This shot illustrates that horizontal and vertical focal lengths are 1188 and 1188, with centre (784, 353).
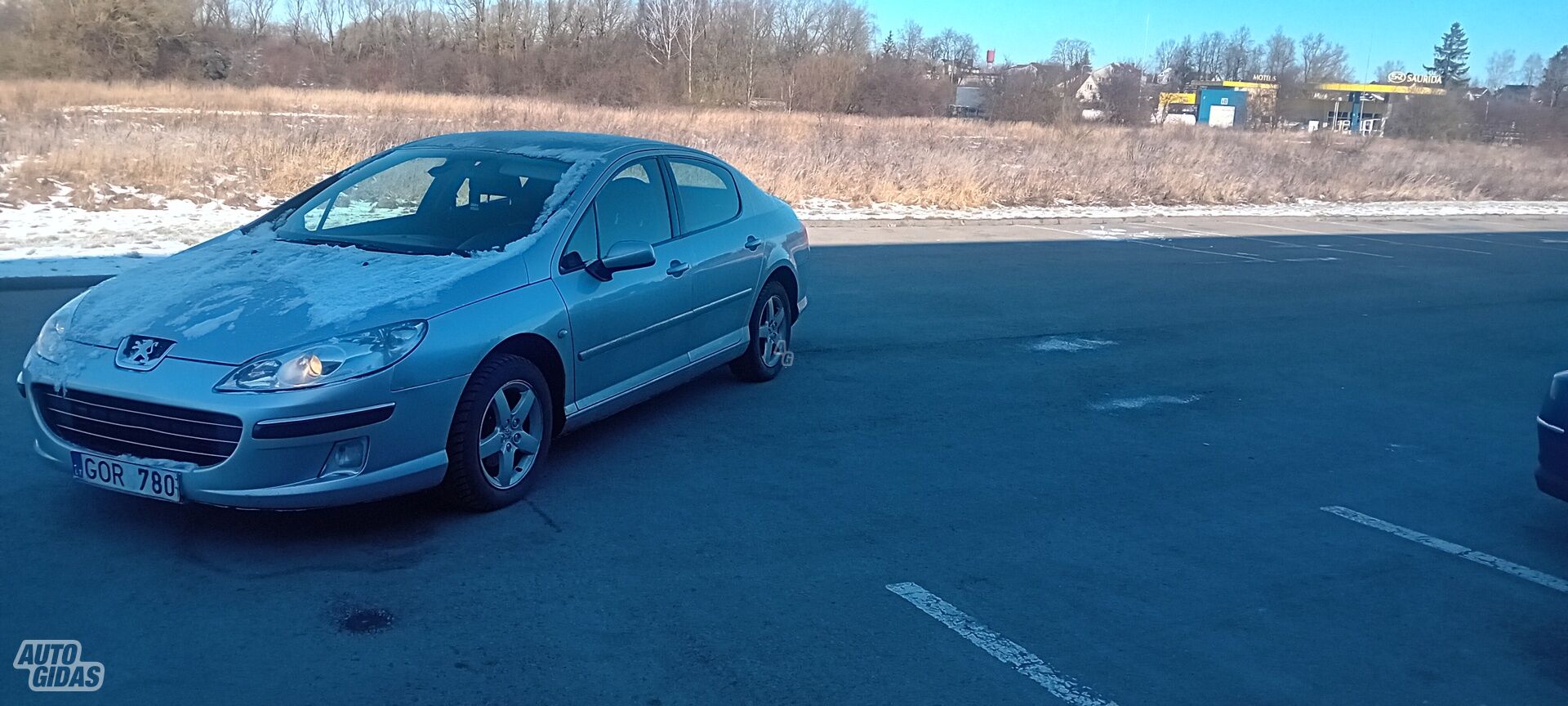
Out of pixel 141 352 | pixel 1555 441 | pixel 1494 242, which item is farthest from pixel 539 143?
pixel 1494 242

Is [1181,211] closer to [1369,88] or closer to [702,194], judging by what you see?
[702,194]

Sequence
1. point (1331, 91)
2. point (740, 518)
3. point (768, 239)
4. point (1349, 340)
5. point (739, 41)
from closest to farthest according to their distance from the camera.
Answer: point (740, 518) < point (768, 239) < point (1349, 340) < point (1331, 91) < point (739, 41)

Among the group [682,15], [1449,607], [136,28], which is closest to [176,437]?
[1449,607]

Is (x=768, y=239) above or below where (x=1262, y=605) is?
above

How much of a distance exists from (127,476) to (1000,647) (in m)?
3.14

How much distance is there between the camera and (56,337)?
15.3 feet

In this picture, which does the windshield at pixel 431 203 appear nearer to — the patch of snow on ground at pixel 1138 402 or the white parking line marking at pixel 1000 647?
the white parking line marking at pixel 1000 647

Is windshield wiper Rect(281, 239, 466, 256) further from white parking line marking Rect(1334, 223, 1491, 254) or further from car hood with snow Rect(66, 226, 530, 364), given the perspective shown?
white parking line marking Rect(1334, 223, 1491, 254)

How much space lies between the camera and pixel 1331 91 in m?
58.0

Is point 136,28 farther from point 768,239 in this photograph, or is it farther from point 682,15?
point 768,239

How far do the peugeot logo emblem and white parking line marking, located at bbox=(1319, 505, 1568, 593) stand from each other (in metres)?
5.09

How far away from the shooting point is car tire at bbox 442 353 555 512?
4.79 meters

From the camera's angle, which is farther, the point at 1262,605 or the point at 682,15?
the point at 682,15

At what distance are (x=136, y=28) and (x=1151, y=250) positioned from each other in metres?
39.6
